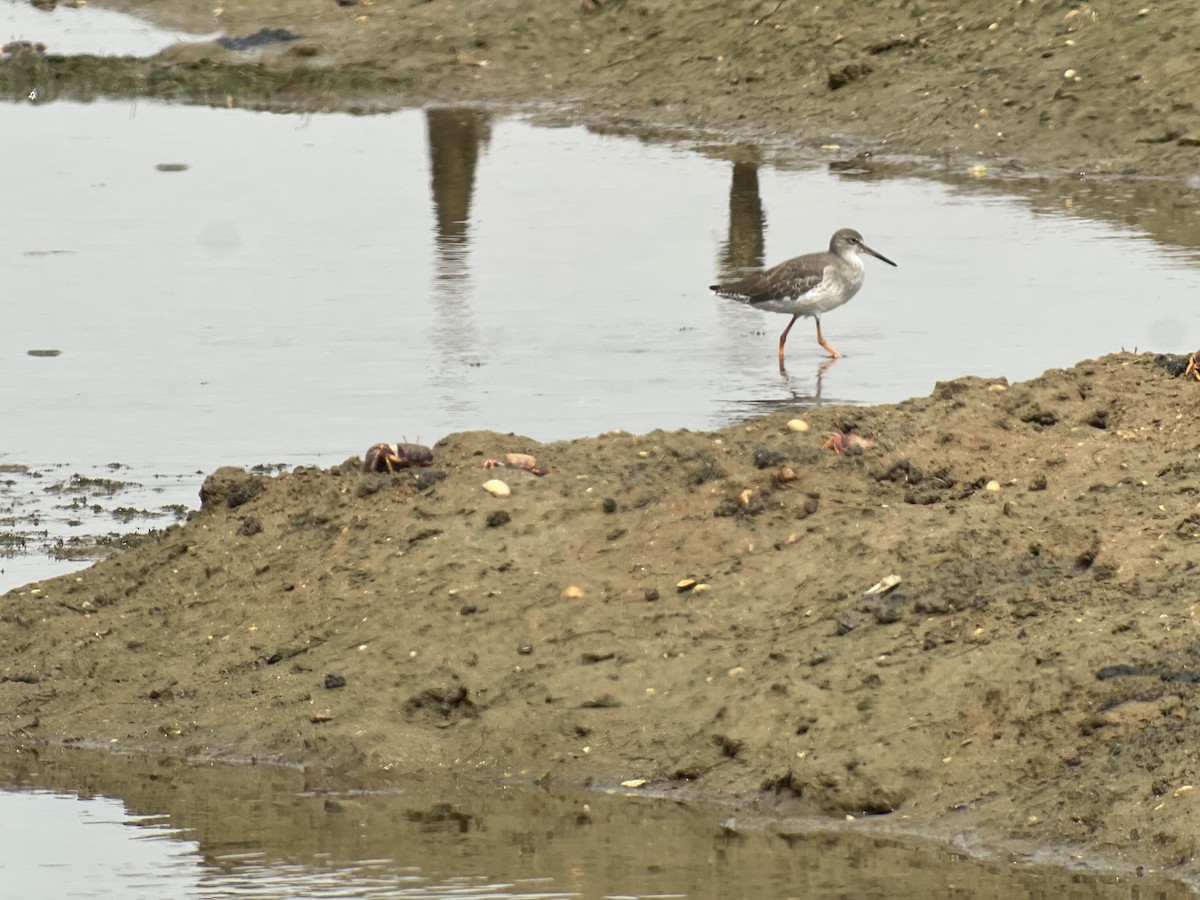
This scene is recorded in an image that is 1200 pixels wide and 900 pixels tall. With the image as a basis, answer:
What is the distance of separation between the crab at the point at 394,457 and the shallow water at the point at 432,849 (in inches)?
69.5

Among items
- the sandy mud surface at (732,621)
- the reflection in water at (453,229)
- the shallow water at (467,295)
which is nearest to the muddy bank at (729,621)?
the sandy mud surface at (732,621)

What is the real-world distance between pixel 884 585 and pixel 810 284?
5607 millimetres

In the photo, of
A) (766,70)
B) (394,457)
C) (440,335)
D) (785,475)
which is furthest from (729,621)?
(766,70)

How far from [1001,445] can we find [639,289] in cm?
679

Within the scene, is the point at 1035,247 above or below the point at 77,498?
above

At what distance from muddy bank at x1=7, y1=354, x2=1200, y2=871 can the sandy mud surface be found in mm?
12

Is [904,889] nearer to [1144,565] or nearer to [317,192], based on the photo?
[1144,565]

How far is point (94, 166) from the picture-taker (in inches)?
827

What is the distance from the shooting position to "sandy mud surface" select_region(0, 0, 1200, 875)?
6664 millimetres

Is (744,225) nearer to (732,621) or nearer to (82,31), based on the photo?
(732,621)

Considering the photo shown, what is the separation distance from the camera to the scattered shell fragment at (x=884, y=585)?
24.6 feet

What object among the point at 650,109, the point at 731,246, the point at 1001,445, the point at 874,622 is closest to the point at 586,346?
the point at 731,246

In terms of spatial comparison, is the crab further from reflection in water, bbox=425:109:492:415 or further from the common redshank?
the common redshank

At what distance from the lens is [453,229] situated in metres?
17.7
